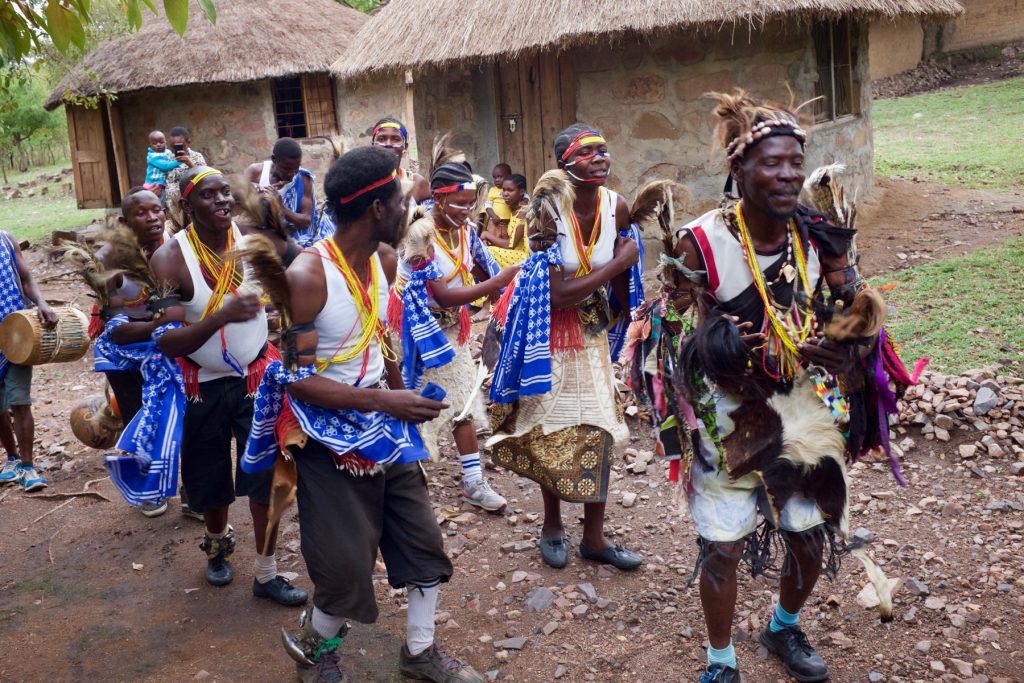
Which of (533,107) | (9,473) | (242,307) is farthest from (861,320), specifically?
(533,107)

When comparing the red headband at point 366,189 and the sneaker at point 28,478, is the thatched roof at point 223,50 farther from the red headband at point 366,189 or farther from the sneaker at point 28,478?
the red headband at point 366,189

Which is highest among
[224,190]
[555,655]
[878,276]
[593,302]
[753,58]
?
[753,58]

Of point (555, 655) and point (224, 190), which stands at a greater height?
point (224, 190)

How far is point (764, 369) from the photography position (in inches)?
128

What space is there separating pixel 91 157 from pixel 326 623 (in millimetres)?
17126

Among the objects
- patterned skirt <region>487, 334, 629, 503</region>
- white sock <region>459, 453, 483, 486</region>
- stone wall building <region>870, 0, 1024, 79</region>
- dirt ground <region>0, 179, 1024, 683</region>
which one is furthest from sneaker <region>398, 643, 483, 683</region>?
stone wall building <region>870, 0, 1024, 79</region>

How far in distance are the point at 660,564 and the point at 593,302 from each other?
4.31ft

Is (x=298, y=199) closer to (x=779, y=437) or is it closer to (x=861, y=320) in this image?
(x=779, y=437)

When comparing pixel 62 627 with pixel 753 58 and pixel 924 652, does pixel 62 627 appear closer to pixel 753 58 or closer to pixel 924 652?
pixel 924 652

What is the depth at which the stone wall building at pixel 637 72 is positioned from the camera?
9.48 m

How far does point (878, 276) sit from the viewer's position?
8.88 metres

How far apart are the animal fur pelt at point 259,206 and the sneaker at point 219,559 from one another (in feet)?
5.23

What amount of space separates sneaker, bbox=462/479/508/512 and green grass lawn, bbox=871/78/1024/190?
9.12 m

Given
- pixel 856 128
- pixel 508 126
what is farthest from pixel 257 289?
pixel 856 128
